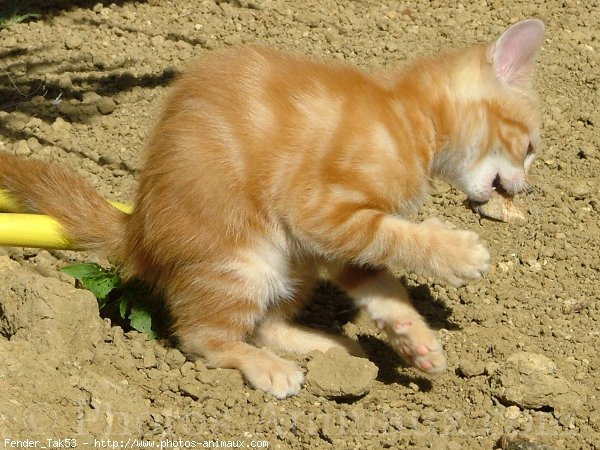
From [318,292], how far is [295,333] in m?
0.46

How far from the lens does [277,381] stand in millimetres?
3365

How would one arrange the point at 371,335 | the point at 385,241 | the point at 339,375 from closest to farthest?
1. the point at 385,241
2. the point at 339,375
3. the point at 371,335

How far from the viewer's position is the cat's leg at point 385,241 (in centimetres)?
321

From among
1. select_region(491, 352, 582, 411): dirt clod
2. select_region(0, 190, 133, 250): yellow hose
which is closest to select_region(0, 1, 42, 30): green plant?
select_region(0, 190, 133, 250): yellow hose

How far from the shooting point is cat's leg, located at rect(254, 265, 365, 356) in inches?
147

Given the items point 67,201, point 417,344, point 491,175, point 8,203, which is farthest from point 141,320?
point 491,175

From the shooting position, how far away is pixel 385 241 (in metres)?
3.22

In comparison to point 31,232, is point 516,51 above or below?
above

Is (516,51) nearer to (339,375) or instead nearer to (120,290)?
(339,375)

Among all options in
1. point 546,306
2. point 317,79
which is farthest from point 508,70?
point 546,306

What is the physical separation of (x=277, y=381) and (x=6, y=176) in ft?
4.20

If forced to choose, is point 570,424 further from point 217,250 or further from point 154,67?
point 154,67

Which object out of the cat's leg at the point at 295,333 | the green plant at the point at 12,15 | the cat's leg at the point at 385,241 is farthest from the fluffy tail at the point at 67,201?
the green plant at the point at 12,15

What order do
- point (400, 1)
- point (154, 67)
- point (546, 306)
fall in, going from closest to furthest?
point (546, 306)
point (154, 67)
point (400, 1)
